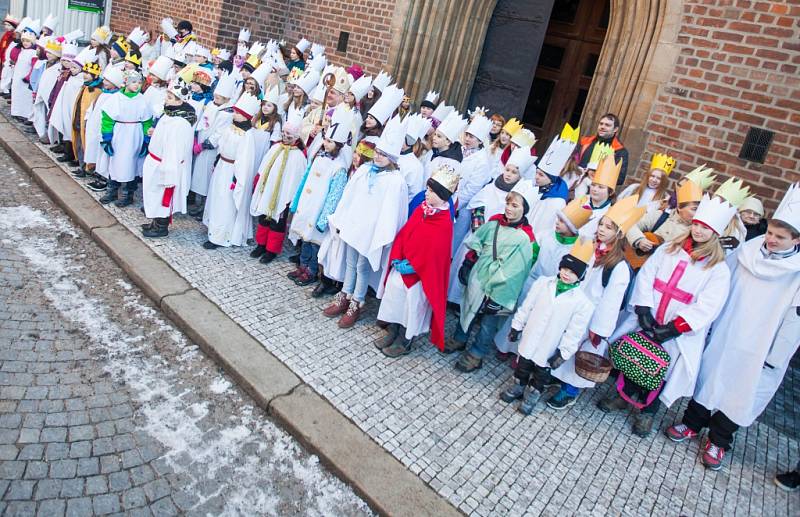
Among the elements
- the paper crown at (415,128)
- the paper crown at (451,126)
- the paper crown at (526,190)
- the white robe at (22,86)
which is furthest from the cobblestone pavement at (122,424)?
the white robe at (22,86)

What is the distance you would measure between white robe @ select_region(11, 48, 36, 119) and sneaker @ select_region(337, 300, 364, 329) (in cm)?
704

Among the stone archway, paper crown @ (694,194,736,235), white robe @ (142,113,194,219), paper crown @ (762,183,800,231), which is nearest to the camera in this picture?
paper crown @ (762,183,800,231)

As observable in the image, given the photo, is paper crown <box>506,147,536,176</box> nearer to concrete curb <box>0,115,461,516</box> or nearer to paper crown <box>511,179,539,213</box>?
paper crown <box>511,179,539,213</box>

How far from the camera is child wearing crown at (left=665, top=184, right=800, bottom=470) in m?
4.04

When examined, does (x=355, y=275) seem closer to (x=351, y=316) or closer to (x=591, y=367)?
(x=351, y=316)

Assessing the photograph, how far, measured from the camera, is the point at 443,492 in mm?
3387

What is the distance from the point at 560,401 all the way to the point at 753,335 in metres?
1.56

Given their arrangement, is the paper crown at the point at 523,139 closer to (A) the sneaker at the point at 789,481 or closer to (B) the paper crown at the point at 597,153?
(B) the paper crown at the point at 597,153

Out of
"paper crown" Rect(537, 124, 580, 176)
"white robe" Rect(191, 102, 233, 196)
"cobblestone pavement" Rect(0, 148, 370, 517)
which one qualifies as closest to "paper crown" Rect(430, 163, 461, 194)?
"paper crown" Rect(537, 124, 580, 176)

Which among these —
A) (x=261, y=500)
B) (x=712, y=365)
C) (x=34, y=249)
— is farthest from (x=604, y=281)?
(x=34, y=249)

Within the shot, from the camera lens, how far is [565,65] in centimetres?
847

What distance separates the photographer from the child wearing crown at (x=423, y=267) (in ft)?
14.7

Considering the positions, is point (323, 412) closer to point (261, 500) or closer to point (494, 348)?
point (261, 500)

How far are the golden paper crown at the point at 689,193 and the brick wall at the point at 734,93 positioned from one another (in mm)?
2055
